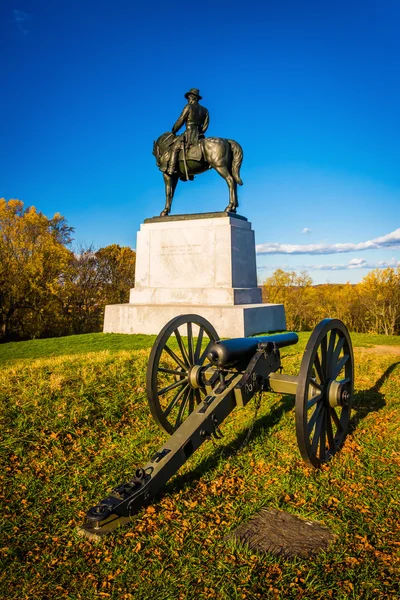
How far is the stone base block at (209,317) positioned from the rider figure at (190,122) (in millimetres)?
4203

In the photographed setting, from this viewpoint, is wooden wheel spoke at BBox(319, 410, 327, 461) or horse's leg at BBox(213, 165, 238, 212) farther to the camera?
horse's leg at BBox(213, 165, 238, 212)

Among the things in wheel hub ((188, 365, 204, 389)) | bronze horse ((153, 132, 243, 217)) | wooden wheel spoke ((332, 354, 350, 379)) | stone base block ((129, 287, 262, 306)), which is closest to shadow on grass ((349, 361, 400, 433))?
wooden wheel spoke ((332, 354, 350, 379))

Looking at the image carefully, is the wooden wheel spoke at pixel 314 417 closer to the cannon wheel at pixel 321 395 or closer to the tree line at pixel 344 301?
the cannon wheel at pixel 321 395

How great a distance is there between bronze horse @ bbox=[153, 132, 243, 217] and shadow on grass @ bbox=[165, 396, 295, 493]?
7.17m

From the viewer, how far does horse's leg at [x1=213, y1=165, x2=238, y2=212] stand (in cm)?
1167

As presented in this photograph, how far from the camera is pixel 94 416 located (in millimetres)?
5363

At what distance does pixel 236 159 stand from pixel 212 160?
64cm

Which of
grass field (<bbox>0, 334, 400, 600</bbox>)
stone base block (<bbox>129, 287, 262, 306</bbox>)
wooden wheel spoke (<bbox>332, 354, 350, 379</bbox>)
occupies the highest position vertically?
stone base block (<bbox>129, 287, 262, 306</bbox>)

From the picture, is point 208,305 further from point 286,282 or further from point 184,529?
point 286,282

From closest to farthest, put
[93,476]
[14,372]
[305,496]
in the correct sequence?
[305,496], [93,476], [14,372]

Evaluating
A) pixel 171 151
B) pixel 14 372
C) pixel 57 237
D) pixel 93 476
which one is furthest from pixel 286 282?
pixel 93 476

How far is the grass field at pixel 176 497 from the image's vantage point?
100 inches

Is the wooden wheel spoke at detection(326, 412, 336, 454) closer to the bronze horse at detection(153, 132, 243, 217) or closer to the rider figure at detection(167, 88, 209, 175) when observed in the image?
the bronze horse at detection(153, 132, 243, 217)

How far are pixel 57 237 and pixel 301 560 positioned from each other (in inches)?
1107
